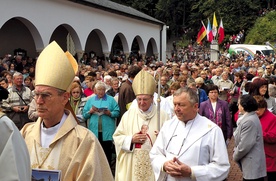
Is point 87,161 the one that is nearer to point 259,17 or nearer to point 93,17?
point 93,17

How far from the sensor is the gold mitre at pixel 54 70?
3.73m

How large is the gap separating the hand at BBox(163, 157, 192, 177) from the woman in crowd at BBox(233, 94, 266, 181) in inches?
67.5

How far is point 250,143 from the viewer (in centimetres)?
589

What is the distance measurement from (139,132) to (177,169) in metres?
1.65

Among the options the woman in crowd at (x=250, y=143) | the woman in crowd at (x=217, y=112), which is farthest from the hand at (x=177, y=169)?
the woman in crowd at (x=217, y=112)

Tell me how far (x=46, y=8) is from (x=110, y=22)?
7086mm

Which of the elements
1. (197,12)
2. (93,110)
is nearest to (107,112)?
(93,110)

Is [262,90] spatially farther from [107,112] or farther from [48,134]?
[48,134]

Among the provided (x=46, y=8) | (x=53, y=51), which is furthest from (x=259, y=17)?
(x=53, y=51)

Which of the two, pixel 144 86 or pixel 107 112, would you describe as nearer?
pixel 144 86

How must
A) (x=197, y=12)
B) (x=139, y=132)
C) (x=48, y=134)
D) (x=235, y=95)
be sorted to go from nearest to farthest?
(x=48, y=134)
(x=139, y=132)
(x=235, y=95)
(x=197, y=12)

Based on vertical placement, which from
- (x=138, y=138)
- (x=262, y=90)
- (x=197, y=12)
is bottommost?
(x=138, y=138)

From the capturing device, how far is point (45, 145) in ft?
12.4

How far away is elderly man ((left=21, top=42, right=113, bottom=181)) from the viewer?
3602 millimetres
